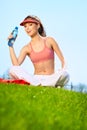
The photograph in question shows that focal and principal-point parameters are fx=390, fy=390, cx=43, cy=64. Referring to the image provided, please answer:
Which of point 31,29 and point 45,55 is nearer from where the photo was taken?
point 45,55

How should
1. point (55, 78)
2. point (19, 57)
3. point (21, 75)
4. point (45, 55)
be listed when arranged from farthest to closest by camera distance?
point (19, 57)
point (45, 55)
point (55, 78)
point (21, 75)

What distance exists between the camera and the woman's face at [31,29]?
14188 mm

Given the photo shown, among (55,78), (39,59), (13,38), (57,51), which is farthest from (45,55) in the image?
(13,38)

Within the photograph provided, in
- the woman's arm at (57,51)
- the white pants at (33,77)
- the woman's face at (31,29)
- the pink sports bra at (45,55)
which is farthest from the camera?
the woman's face at (31,29)

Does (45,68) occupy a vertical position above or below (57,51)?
below

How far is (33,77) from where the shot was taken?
13.7 metres

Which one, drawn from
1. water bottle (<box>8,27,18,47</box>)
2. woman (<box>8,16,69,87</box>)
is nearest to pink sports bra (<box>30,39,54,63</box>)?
woman (<box>8,16,69,87</box>)

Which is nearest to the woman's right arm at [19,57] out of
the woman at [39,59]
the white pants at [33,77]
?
the woman at [39,59]

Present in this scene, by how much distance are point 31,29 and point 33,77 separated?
1824 millimetres

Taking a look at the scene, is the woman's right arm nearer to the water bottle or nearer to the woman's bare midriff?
the water bottle

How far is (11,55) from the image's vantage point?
13.9 meters

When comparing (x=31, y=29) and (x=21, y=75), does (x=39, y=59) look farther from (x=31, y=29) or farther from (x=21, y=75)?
(x=31, y=29)

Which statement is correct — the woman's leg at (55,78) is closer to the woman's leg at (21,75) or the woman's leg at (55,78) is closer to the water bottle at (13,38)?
the woman's leg at (21,75)

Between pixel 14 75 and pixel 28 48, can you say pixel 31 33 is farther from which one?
pixel 14 75
